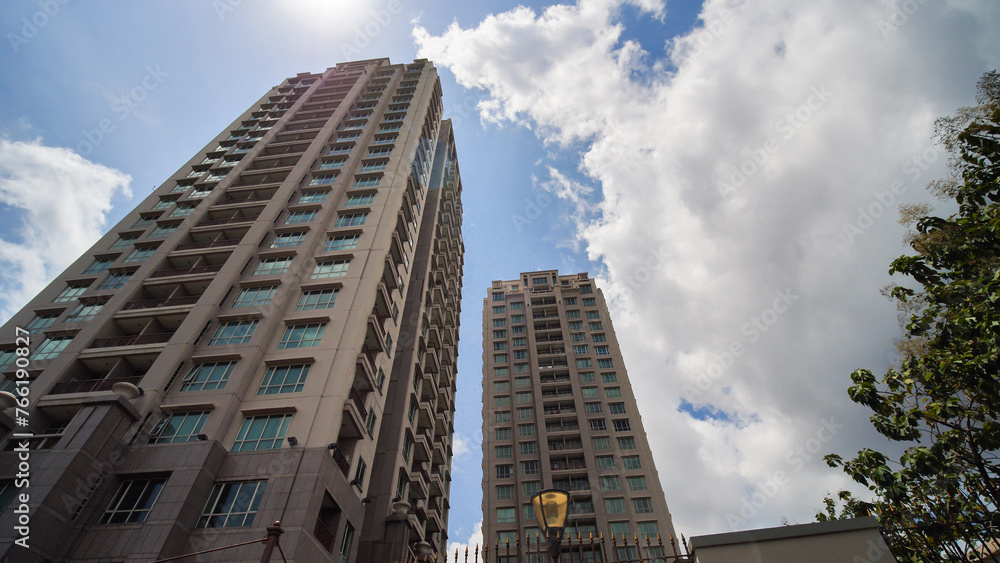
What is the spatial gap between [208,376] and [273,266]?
351 inches

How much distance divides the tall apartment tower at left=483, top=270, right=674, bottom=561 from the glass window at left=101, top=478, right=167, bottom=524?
100 feet

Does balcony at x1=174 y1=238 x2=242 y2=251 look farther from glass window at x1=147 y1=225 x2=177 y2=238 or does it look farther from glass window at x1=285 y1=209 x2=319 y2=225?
glass window at x1=285 y1=209 x2=319 y2=225

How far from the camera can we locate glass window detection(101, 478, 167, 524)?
61.8 feet

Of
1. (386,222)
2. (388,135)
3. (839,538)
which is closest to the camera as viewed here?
(839,538)

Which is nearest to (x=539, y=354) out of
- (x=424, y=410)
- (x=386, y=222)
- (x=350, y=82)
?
(x=424, y=410)

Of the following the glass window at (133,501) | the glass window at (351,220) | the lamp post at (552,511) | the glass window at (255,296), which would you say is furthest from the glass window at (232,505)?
the glass window at (351,220)

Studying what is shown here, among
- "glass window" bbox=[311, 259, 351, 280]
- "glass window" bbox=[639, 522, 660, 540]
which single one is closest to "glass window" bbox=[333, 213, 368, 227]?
"glass window" bbox=[311, 259, 351, 280]

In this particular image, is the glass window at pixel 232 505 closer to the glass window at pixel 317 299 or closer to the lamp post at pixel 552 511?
the glass window at pixel 317 299

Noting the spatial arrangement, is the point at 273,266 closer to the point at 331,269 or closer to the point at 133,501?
the point at 331,269

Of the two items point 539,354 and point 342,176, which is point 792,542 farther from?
point 539,354

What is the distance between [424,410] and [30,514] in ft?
78.7

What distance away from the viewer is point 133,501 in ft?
63.4

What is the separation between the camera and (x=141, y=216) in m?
38.4

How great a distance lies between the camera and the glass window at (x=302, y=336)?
85.4 ft
